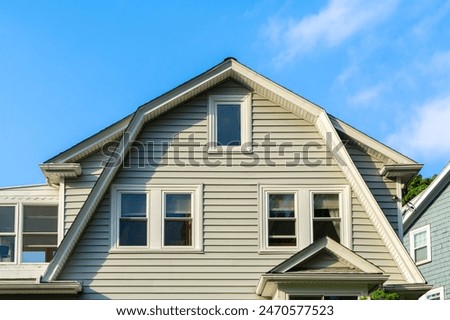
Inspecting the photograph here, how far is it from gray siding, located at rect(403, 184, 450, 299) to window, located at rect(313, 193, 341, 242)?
28.8 ft

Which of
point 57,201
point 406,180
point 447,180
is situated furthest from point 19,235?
point 447,180

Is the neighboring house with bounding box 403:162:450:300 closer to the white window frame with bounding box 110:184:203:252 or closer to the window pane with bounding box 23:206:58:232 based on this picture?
the white window frame with bounding box 110:184:203:252

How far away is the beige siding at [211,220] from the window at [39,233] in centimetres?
186

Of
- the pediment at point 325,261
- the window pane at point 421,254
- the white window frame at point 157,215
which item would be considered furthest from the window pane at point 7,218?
the window pane at point 421,254

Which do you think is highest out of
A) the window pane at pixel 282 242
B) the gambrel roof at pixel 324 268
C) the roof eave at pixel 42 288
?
the window pane at pixel 282 242

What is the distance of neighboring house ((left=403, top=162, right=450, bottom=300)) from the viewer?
33.8 meters

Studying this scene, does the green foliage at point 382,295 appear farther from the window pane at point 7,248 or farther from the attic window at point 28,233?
the window pane at point 7,248

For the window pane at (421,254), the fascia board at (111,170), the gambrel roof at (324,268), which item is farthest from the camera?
the window pane at (421,254)

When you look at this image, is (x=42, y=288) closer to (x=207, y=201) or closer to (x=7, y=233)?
(x=7, y=233)

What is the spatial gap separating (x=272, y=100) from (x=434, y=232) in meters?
10.5

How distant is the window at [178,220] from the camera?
84.7 feet

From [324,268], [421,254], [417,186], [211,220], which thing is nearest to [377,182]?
[324,268]

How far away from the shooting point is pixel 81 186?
26.1 metres

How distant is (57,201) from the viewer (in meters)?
26.9
